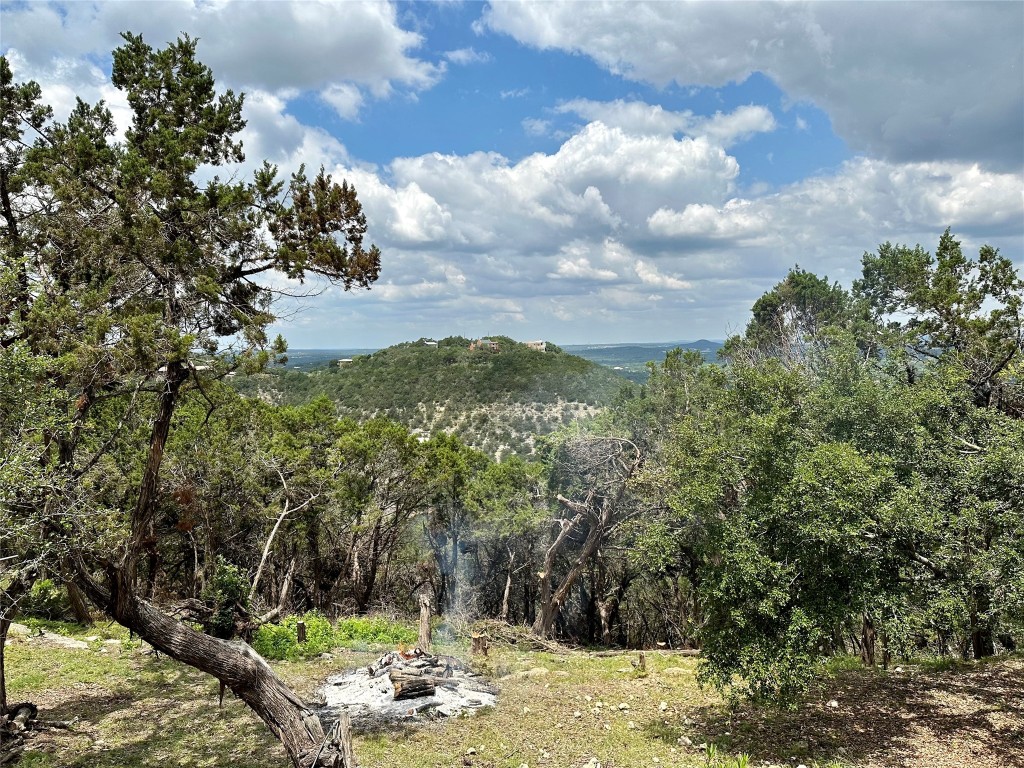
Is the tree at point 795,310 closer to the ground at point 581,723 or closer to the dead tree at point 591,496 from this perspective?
the dead tree at point 591,496

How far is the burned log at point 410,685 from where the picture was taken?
9406 millimetres

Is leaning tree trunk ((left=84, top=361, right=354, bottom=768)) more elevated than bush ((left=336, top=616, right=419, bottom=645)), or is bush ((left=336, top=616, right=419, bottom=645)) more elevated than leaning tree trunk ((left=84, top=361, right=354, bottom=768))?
leaning tree trunk ((left=84, top=361, right=354, bottom=768))

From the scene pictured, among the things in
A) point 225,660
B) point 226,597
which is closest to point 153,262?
point 225,660

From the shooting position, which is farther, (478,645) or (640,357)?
(640,357)

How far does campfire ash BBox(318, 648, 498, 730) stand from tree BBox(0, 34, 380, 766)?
3.58m

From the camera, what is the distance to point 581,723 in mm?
8555

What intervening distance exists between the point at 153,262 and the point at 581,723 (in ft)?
28.5

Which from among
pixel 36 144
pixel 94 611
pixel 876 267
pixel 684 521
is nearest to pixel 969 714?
pixel 684 521

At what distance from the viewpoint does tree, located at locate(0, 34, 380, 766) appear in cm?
612

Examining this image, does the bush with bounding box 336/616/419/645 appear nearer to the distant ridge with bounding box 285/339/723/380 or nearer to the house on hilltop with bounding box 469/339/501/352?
the distant ridge with bounding box 285/339/723/380

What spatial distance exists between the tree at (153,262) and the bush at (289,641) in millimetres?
5243

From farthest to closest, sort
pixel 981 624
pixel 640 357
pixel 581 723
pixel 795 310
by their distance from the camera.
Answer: pixel 640 357
pixel 795 310
pixel 581 723
pixel 981 624

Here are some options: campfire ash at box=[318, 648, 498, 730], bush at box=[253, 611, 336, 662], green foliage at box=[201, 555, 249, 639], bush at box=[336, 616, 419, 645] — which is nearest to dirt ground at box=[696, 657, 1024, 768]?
campfire ash at box=[318, 648, 498, 730]

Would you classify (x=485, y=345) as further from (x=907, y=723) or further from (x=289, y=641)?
(x=907, y=723)
